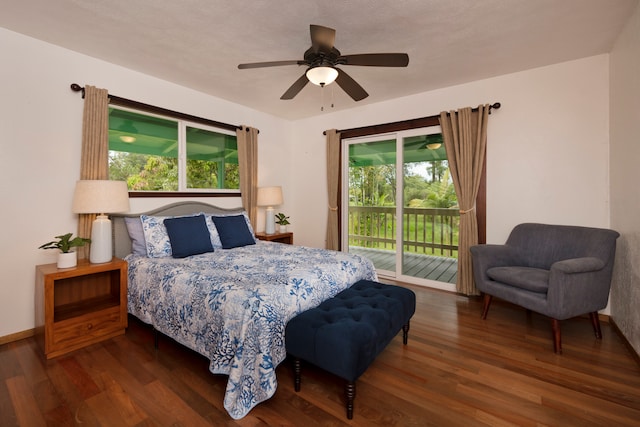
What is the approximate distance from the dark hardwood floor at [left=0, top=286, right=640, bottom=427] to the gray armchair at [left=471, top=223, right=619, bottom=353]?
0.34 m

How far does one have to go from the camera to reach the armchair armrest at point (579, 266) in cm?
229

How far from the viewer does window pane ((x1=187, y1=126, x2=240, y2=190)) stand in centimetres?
382

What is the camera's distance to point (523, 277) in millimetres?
2598

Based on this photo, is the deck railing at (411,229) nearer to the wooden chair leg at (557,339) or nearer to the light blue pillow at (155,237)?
the wooden chair leg at (557,339)

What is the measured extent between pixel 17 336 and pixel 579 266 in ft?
15.9

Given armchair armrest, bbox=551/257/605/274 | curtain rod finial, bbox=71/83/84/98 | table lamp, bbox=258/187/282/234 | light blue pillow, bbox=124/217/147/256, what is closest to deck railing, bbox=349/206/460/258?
table lamp, bbox=258/187/282/234

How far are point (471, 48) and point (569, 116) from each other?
4.45 feet

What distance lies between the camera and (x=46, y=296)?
2195 mm

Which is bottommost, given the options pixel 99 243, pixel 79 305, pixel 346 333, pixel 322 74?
pixel 79 305

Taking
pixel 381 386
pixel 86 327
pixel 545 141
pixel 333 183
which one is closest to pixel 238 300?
pixel 381 386

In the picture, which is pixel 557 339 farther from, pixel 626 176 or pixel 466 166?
pixel 466 166

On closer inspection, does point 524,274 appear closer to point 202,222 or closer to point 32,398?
point 202,222

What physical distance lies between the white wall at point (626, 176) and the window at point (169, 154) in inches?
169

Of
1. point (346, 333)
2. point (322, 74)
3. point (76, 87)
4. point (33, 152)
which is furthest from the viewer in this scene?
point (76, 87)
